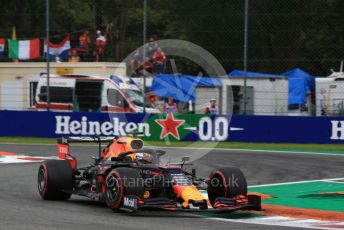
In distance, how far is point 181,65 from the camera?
112 feet

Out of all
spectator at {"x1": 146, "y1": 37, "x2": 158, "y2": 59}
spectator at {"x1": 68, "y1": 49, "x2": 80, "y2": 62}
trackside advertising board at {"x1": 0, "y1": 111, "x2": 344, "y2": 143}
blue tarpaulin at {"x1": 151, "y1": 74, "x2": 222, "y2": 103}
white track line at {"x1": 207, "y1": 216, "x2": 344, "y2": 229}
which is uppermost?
spectator at {"x1": 68, "y1": 49, "x2": 80, "y2": 62}

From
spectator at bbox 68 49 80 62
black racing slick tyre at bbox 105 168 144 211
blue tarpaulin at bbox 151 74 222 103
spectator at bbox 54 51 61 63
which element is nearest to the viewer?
black racing slick tyre at bbox 105 168 144 211

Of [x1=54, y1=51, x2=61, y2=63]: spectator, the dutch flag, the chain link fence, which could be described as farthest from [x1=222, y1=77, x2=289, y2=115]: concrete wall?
[x1=54, y1=51, x2=61, y2=63]: spectator

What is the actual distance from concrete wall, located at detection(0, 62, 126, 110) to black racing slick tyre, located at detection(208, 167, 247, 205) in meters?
18.0

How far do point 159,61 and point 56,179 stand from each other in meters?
15.0

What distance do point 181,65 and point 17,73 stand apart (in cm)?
708

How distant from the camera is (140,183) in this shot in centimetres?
1009

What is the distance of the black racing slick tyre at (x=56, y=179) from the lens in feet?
38.3

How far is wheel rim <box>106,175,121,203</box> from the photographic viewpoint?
33.4 feet

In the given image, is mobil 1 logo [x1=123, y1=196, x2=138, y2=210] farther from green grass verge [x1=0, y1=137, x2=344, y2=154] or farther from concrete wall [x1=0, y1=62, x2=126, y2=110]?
concrete wall [x1=0, y1=62, x2=126, y2=110]

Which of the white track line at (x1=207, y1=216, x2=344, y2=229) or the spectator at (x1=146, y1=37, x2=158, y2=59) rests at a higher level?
the spectator at (x1=146, y1=37, x2=158, y2=59)

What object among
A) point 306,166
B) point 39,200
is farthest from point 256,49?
point 39,200

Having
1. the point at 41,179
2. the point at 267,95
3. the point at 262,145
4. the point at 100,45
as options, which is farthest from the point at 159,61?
the point at 41,179

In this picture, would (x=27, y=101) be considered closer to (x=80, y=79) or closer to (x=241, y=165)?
(x=80, y=79)
